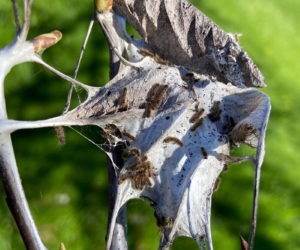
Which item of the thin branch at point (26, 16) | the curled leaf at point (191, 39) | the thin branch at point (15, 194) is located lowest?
the thin branch at point (15, 194)

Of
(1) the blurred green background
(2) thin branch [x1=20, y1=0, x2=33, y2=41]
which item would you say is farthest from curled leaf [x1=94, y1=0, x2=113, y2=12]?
(1) the blurred green background

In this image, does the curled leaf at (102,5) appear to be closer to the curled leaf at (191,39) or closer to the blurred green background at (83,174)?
the curled leaf at (191,39)

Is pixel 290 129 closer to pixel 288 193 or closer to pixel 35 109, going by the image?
pixel 288 193

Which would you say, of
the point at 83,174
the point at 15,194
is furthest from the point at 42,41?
the point at 83,174

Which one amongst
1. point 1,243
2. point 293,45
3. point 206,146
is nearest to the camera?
point 206,146

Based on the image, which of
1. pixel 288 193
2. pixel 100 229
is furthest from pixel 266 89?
pixel 100 229

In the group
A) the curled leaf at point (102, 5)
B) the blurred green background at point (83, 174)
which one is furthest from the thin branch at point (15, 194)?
the blurred green background at point (83, 174)

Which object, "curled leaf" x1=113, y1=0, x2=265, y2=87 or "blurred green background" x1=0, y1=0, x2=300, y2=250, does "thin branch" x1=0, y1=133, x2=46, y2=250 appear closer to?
"curled leaf" x1=113, y1=0, x2=265, y2=87

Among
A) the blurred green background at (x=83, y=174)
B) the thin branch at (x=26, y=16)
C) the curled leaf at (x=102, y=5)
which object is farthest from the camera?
the blurred green background at (x=83, y=174)
